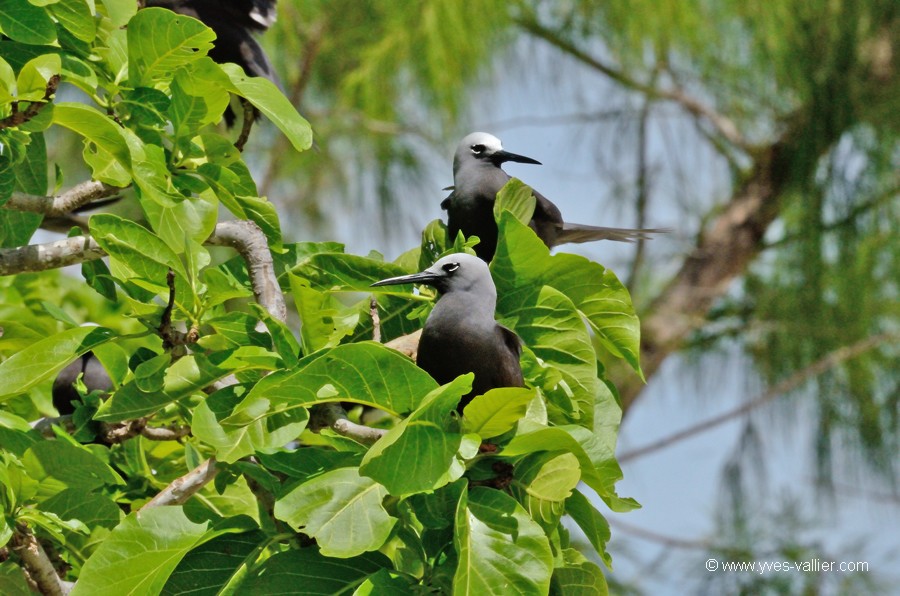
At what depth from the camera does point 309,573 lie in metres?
0.96

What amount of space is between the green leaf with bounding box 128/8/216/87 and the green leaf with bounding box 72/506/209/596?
44cm

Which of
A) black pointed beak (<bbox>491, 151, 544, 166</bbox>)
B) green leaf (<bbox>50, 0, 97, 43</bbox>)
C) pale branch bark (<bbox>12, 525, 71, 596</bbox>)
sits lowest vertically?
pale branch bark (<bbox>12, 525, 71, 596</bbox>)

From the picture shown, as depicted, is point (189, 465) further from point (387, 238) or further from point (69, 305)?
point (387, 238)

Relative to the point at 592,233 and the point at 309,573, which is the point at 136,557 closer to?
the point at 309,573

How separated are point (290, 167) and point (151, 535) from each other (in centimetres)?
344

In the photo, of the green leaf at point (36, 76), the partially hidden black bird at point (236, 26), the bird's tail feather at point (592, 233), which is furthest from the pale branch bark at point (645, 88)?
the green leaf at point (36, 76)

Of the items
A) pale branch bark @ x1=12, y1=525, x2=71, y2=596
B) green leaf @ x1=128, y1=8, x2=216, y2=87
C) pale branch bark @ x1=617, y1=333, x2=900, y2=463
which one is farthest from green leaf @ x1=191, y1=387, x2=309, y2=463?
pale branch bark @ x1=617, y1=333, x2=900, y2=463

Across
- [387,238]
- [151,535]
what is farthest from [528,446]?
[387,238]

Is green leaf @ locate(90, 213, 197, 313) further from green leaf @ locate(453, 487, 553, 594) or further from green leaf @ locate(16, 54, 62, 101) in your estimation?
green leaf @ locate(453, 487, 553, 594)

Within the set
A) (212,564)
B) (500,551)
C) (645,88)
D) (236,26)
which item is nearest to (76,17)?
(212,564)

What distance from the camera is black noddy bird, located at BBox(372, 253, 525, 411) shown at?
1.01 meters

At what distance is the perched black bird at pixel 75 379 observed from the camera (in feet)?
4.72

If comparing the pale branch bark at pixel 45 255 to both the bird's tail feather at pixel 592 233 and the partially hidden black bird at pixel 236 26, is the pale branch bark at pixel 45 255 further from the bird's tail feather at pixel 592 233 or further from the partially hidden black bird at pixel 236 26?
the partially hidden black bird at pixel 236 26

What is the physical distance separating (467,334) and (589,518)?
201 millimetres
